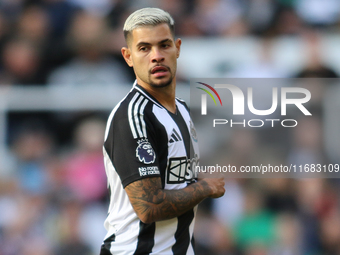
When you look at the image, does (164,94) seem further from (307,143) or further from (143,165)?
(307,143)

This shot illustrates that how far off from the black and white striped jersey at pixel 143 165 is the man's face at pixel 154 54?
10 centimetres

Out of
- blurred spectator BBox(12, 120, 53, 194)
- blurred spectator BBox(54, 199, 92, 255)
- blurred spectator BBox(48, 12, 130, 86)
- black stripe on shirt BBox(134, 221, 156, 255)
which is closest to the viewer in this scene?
black stripe on shirt BBox(134, 221, 156, 255)

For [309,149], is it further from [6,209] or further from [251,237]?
[6,209]

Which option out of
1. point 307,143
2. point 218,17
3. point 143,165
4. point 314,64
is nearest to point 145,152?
point 143,165

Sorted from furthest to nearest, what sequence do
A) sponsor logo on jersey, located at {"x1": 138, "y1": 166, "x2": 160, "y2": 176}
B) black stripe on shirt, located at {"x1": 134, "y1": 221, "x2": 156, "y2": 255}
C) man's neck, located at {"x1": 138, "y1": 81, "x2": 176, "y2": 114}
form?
man's neck, located at {"x1": 138, "y1": 81, "x2": 176, "y2": 114} → black stripe on shirt, located at {"x1": 134, "y1": 221, "x2": 156, "y2": 255} → sponsor logo on jersey, located at {"x1": 138, "y1": 166, "x2": 160, "y2": 176}

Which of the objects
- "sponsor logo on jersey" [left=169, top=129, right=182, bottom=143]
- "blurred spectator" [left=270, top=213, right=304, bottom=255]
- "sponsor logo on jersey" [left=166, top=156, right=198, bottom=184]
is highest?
"sponsor logo on jersey" [left=169, top=129, right=182, bottom=143]

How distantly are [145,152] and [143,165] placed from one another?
6 centimetres

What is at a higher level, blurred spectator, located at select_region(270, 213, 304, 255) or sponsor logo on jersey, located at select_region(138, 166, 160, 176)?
sponsor logo on jersey, located at select_region(138, 166, 160, 176)

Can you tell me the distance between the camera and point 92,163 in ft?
14.5

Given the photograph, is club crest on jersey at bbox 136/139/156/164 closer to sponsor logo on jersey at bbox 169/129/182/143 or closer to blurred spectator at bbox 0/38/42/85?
sponsor logo on jersey at bbox 169/129/182/143

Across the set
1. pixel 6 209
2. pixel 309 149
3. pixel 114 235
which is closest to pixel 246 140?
pixel 309 149

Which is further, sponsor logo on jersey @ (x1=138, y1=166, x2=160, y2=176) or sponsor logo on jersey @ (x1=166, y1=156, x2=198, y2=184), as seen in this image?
sponsor logo on jersey @ (x1=166, y1=156, x2=198, y2=184)

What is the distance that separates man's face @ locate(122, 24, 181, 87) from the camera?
7.38 feet

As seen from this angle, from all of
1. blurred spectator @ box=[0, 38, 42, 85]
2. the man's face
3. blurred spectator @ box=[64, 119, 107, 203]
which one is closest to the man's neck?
the man's face
